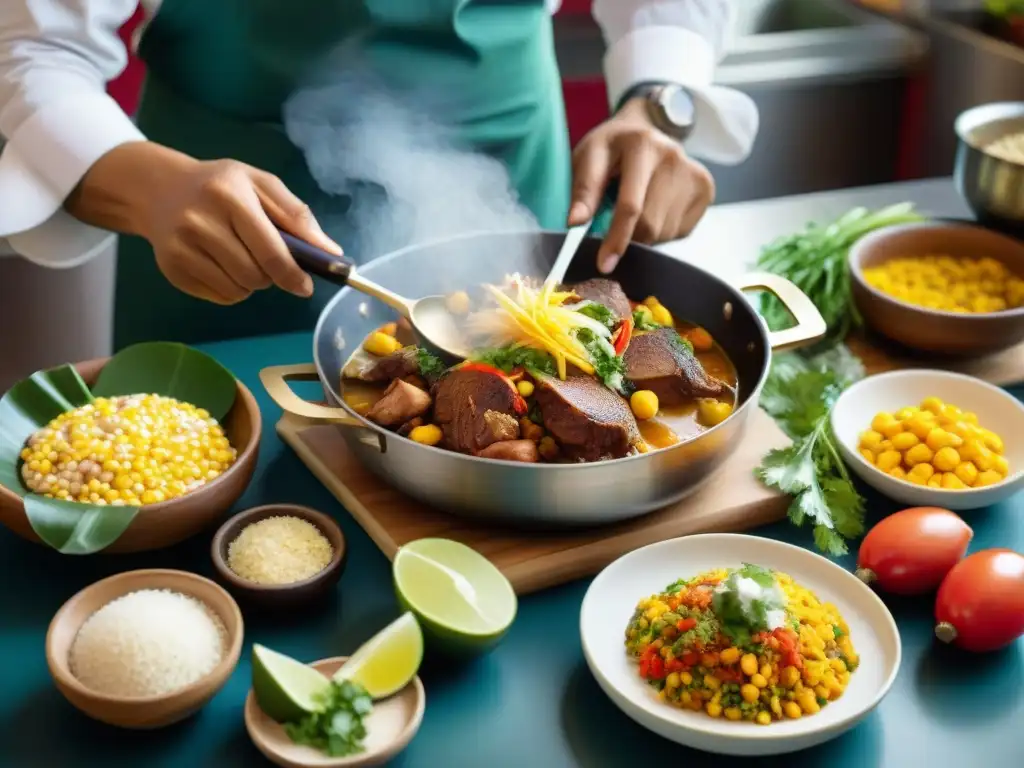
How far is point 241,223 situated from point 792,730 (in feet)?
3.84

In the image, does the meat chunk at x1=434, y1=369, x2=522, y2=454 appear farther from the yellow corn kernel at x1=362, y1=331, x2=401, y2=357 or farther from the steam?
the steam

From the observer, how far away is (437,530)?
176 cm

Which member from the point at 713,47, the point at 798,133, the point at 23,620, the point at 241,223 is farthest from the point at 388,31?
the point at 798,133

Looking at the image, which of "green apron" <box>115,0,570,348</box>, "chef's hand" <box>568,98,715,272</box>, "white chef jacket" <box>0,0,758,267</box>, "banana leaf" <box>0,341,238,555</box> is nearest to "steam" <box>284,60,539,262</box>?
"green apron" <box>115,0,570,348</box>

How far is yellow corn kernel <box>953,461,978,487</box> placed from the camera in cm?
183

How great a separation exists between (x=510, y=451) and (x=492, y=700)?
0.40 metres

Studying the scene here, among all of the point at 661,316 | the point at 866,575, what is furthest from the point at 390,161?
the point at 866,575

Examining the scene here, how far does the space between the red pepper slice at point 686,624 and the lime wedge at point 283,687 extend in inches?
18.2

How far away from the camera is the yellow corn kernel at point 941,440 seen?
1.86m

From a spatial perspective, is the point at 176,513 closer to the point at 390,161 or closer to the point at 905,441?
the point at 390,161

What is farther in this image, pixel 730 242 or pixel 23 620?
pixel 730 242

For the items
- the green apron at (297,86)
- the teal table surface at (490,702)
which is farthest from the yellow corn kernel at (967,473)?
the green apron at (297,86)

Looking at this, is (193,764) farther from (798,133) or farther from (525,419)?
(798,133)

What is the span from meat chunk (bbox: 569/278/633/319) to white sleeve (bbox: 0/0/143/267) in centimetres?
90
